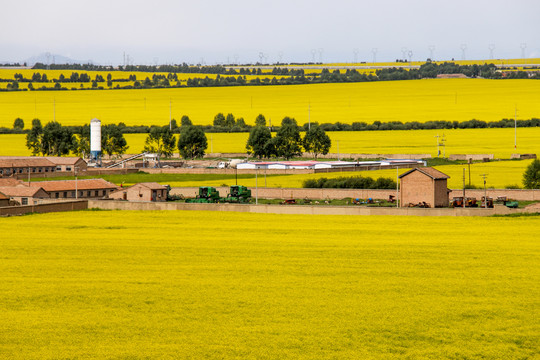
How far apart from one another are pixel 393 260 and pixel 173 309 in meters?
14.0

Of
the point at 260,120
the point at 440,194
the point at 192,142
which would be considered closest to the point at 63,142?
the point at 192,142

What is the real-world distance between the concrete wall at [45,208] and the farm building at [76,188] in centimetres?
1039

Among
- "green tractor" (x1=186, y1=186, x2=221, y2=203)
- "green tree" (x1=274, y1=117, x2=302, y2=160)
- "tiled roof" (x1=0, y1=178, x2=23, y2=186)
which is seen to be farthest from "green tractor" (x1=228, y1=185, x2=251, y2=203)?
"green tree" (x1=274, y1=117, x2=302, y2=160)

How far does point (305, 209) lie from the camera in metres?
64.7

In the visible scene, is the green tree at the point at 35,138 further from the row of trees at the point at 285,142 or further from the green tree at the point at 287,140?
the green tree at the point at 287,140

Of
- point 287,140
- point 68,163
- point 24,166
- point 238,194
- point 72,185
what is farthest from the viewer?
point 287,140

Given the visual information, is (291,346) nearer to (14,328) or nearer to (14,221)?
(14,328)

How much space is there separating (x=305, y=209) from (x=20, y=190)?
82.2ft

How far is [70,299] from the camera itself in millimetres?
31609

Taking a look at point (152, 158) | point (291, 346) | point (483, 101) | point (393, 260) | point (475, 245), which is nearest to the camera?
point (291, 346)

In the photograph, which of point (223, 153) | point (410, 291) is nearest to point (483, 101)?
point (223, 153)

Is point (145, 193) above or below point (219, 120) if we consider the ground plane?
below

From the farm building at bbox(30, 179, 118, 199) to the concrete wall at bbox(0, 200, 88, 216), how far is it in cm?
1039

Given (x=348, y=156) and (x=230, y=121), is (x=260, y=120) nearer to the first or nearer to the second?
(x=230, y=121)
